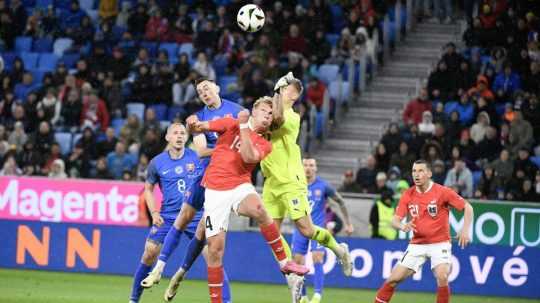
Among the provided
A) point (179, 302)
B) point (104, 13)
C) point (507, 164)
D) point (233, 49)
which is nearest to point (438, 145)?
point (507, 164)

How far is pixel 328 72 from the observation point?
27.9 metres

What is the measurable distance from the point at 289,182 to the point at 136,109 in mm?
13523

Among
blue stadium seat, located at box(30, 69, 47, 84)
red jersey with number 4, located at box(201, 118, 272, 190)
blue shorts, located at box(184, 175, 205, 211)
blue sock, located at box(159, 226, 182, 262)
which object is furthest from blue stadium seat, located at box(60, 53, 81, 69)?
red jersey with number 4, located at box(201, 118, 272, 190)

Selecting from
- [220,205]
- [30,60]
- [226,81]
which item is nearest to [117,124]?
[226,81]

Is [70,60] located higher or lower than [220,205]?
higher

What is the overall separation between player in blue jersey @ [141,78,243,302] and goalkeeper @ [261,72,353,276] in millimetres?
683

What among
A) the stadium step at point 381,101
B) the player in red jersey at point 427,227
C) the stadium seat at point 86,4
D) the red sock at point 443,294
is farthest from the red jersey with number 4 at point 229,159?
the stadium seat at point 86,4

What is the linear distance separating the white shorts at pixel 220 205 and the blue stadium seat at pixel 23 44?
1850 centimetres

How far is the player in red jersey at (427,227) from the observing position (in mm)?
15031

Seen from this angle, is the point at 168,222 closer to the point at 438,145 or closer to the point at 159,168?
the point at 159,168

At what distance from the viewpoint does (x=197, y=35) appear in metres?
29.3

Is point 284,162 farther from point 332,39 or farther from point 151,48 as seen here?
point 151,48

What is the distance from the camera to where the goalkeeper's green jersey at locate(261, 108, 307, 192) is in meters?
15.2

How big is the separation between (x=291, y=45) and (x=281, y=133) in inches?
525
